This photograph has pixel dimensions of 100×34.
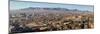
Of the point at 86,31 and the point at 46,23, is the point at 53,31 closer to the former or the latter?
the point at 46,23

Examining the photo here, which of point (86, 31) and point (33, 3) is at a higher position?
point (33, 3)

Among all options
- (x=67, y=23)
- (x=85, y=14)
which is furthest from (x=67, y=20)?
(x=85, y=14)

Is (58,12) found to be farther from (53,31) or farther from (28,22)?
(28,22)

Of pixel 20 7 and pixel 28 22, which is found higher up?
pixel 20 7

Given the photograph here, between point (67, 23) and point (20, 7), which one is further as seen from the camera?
point (67, 23)

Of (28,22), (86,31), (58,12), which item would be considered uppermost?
(58,12)
